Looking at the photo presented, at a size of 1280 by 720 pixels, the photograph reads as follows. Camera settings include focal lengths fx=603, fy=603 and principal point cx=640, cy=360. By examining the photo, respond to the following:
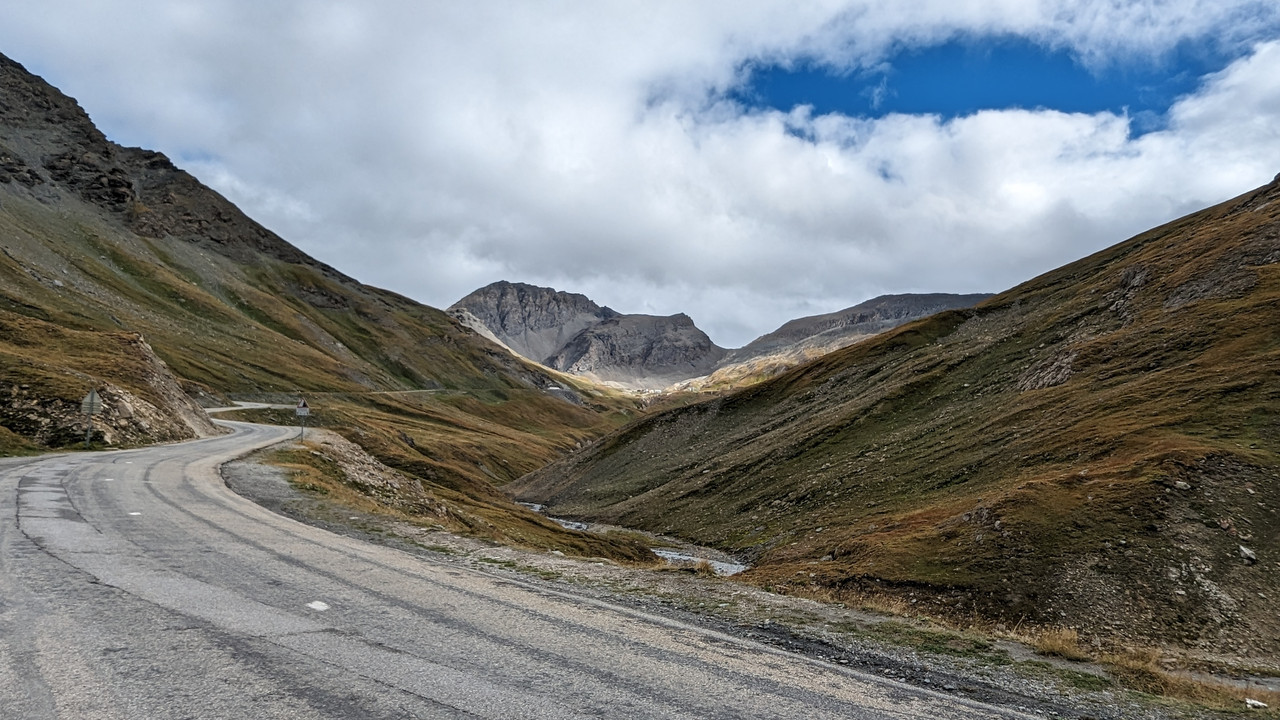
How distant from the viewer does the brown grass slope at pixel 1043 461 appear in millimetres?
25531

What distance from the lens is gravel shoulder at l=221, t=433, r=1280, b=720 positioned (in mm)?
9594

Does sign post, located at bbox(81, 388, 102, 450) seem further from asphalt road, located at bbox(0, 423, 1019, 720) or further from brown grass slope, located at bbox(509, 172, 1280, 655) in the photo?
brown grass slope, located at bbox(509, 172, 1280, 655)

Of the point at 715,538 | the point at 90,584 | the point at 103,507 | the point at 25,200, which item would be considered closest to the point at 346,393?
the point at 25,200

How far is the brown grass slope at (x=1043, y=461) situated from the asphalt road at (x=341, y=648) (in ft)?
38.7

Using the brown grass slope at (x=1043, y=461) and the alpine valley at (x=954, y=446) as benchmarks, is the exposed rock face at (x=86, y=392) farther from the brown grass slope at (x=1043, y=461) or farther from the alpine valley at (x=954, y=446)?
the brown grass slope at (x=1043, y=461)

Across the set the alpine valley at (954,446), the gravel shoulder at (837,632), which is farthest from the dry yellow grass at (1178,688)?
the alpine valley at (954,446)

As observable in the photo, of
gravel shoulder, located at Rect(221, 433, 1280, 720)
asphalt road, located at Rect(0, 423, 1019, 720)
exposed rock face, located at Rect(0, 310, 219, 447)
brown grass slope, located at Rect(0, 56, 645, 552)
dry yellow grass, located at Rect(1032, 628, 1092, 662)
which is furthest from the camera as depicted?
brown grass slope, located at Rect(0, 56, 645, 552)

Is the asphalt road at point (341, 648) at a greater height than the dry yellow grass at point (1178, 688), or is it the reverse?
the dry yellow grass at point (1178, 688)

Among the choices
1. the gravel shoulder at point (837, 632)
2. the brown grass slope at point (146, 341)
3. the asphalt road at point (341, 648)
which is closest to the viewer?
the asphalt road at point (341, 648)

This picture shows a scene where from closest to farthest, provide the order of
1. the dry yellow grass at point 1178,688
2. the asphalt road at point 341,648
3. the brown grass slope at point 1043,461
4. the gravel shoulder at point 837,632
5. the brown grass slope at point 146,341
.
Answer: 1. the asphalt road at point 341,648
2. the gravel shoulder at point 837,632
3. the dry yellow grass at point 1178,688
4. the brown grass slope at point 1043,461
5. the brown grass slope at point 146,341

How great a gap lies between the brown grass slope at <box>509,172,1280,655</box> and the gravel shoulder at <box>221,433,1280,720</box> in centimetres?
661

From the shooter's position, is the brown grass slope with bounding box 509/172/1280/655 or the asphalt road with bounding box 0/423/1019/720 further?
the brown grass slope with bounding box 509/172/1280/655

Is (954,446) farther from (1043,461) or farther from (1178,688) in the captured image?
(1178,688)

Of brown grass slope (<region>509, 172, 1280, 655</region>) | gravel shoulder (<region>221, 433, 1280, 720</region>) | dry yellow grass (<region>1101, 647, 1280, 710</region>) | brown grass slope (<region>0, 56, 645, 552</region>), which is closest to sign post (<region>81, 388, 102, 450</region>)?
brown grass slope (<region>0, 56, 645, 552</region>)
